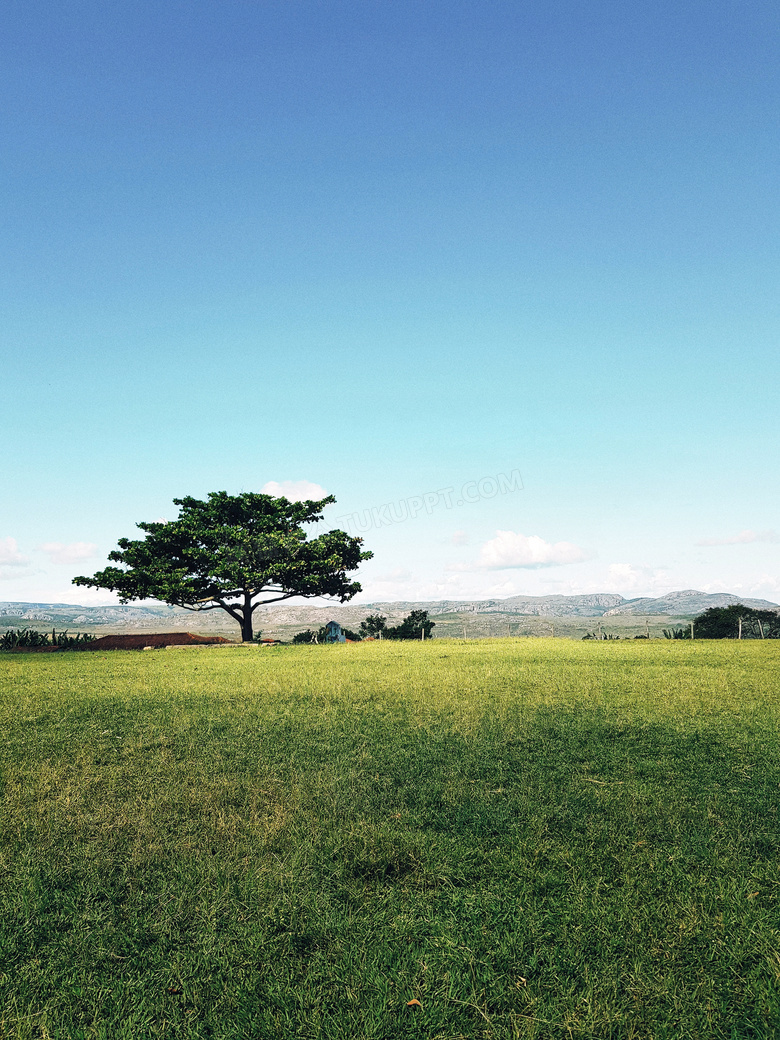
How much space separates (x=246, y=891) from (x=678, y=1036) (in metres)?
2.72

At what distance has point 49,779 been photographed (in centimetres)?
670

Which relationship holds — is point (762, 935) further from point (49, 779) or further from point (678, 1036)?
point (49, 779)

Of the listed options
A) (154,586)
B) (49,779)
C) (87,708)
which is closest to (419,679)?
(87,708)

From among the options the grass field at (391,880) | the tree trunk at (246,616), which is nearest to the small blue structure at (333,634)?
the tree trunk at (246,616)

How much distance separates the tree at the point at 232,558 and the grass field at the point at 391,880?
27.4m

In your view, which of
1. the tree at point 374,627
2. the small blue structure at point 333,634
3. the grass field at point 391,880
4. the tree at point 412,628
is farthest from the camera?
the tree at point 374,627

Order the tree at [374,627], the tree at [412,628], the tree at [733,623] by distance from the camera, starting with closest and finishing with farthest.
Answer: the tree at [412,628], the tree at [733,623], the tree at [374,627]

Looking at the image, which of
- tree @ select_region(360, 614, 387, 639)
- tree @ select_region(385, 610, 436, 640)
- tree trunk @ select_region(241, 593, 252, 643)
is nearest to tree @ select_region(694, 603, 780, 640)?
tree @ select_region(385, 610, 436, 640)

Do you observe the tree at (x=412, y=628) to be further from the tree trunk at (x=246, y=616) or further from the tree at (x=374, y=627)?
the tree trunk at (x=246, y=616)

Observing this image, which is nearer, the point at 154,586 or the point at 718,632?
the point at 154,586

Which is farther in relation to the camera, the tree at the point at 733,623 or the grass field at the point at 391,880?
the tree at the point at 733,623

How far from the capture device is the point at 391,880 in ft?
14.3

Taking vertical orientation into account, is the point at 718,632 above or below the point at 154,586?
below

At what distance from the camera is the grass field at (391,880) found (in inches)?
122
